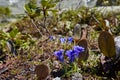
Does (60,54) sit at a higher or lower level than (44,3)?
lower

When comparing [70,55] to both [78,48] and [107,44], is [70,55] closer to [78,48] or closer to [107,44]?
[78,48]

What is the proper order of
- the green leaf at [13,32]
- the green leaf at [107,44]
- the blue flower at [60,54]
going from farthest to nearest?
the green leaf at [13,32] < the green leaf at [107,44] < the blue flower at [60,54]

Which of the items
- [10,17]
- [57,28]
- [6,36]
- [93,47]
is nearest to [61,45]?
[93,47]

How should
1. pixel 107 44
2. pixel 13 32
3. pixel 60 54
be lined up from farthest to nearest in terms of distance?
pixel 13 32 < pixel 107 44 < pixel 60 54

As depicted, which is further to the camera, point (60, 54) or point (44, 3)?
point (44, 3)

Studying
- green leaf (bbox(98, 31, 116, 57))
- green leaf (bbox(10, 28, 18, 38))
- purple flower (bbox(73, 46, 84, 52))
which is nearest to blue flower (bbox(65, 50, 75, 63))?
purple flower (bbox(73, 46, 84, 52))

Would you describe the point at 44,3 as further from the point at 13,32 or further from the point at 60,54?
the point at 60,54

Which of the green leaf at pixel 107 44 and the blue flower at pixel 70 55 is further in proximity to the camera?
the green leaf at pixel 107 44

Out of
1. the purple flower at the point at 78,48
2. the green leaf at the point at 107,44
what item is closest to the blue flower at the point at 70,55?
the purple flower at the point at 78,48

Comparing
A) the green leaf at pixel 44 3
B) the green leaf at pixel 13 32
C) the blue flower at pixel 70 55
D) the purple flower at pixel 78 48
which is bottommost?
the blue flower at pixel 70 55

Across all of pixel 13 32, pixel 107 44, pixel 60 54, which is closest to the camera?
pixel 60 54

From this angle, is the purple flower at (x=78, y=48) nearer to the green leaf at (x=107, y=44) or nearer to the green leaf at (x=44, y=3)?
the green leaf at (x=107, y=44)

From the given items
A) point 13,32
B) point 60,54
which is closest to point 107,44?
point 60,54

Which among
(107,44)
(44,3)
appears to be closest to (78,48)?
(107,44)
